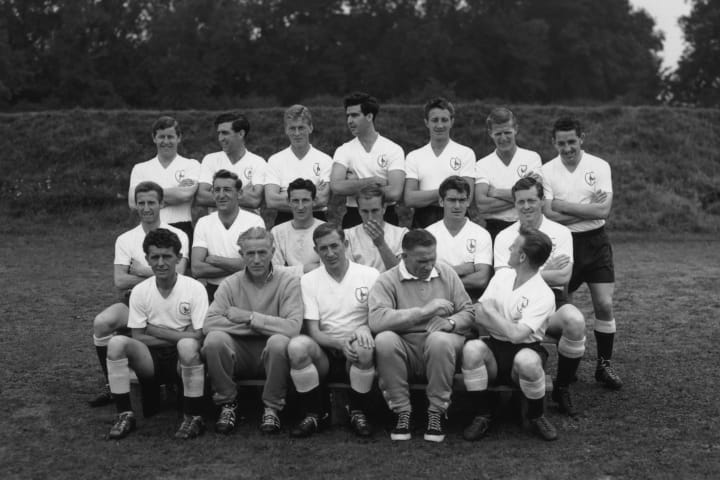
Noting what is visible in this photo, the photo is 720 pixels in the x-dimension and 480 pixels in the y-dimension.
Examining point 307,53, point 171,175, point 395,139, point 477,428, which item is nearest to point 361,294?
point 477,428

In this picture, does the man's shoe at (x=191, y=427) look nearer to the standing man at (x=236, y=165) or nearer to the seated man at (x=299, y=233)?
the seated man at (x=299, y=233)

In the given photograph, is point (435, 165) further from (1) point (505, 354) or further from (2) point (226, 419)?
(2) point (226, 419)

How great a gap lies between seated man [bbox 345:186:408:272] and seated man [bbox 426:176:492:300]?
341 mm

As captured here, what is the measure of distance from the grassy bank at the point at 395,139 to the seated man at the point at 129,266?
1145 cm

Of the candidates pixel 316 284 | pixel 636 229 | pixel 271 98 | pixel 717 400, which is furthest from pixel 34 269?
pixel 271 98

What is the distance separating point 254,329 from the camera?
5.16 m

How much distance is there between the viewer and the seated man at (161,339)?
5066 mm

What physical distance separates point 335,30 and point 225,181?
3208 cm

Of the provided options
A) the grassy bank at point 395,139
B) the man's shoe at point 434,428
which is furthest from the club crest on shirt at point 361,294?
the grassy bank at point 395,139

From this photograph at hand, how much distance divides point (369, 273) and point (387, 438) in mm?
1044

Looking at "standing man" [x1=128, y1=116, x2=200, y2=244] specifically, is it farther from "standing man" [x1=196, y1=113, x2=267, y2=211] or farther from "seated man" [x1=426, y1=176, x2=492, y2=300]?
"seated man" [x1=426, y1=176, x2=492, y2=300]

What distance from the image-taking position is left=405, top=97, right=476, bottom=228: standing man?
621cm

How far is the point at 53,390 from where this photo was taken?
5.96 m

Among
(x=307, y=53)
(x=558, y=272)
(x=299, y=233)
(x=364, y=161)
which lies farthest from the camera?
(x=307, y=53)
